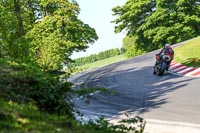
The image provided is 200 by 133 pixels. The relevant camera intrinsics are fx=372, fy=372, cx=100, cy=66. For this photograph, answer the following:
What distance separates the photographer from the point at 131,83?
18.5 meters

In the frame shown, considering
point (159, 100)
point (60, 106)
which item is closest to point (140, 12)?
point (159, 100)

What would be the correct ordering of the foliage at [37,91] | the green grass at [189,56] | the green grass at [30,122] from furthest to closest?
the green grass at [189,56]
the foliage at [37,91]
the green grass at [30,122]

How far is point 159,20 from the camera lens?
48.1m

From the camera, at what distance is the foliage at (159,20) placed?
47219mm

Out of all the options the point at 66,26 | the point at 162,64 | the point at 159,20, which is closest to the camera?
the point at 162,64

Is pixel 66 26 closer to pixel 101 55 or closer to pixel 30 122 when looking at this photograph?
pixel 30 122

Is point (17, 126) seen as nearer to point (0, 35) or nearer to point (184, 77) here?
point (0, 35)

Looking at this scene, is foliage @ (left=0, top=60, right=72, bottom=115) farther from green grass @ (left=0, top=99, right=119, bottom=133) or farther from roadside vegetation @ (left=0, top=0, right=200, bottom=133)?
green grass @ (left=0, top=99, right=119, bottom=133)

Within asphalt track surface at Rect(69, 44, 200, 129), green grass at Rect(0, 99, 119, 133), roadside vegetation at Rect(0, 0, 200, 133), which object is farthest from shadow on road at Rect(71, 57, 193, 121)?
Answer: green grass at Rect(0, 99, 119, 133)

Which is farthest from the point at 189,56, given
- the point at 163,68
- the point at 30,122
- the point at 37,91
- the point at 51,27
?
the point at 30,122

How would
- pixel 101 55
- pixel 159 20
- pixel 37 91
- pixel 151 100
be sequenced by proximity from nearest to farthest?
pixel 37 91 < pixel 151 100 < pixel 159 20 < pixel 101 55

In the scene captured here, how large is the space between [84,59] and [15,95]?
6825cm

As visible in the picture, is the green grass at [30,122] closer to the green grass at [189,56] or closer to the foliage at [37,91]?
the foliage at [37,91]

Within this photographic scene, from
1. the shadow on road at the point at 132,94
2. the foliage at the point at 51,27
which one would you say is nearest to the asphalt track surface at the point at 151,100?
the shadow on road at the point at 132,94
